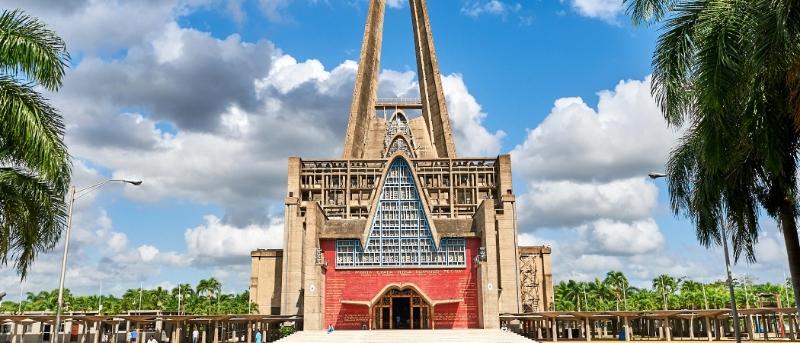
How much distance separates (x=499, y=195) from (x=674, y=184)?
35.8 m

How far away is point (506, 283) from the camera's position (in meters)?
52.1

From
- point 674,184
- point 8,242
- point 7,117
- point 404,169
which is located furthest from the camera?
point 404,169

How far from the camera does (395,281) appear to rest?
45281 mm

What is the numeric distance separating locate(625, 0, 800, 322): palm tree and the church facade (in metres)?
26.5

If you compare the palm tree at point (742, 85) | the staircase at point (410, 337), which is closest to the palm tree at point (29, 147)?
the palm tree at point (742, 85)

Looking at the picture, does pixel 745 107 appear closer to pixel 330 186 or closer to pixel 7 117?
pixel 7 117

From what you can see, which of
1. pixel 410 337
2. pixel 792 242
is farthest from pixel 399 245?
pixel 792 242

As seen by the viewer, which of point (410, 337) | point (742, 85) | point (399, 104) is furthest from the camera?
point (399, 104)

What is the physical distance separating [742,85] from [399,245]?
35205mm

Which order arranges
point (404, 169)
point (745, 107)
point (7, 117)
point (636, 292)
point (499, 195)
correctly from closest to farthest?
point (745, 107) < point (7, 117) < point (404, 169) < point (499, 195) < point (636, 292)

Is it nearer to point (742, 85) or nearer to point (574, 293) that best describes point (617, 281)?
point (574, 293)

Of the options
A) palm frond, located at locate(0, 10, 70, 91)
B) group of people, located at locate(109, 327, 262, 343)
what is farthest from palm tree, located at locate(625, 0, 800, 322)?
group of people, located at locate(109, 327, 262, 343)

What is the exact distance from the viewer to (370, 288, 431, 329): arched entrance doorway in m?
44.3

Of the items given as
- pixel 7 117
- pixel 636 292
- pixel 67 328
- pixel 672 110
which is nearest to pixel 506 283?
pixel 67 328
